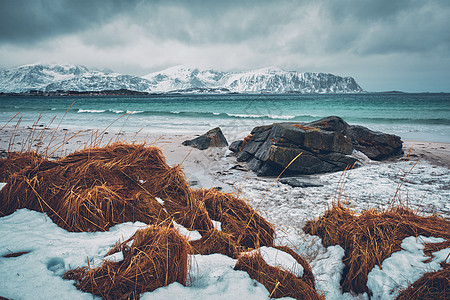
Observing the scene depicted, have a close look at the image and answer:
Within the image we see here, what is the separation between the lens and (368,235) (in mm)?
2301

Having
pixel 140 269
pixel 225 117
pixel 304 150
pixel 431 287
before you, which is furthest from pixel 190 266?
pixel 225 117

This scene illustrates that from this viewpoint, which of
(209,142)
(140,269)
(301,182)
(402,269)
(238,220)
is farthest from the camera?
(209,142)

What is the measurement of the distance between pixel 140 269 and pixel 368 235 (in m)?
2.25

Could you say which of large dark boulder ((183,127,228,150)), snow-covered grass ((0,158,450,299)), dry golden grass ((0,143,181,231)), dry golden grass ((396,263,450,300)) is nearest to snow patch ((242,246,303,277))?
snow-covered grass ((0,158,450,299))

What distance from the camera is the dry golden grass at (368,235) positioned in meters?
2.05

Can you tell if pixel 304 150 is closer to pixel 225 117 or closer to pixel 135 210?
pixel 135 210

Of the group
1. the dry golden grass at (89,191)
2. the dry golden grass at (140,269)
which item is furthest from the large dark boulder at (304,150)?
the dry golden grass at (140,269)

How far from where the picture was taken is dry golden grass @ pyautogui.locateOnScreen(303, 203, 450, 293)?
6.74 feet

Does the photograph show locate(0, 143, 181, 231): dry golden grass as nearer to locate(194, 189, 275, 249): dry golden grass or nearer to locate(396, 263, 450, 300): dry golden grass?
locate(194, 189, 275, 249): dry golden grass

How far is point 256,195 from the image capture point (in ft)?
14.7

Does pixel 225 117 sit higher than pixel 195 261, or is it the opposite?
pixel 225 117

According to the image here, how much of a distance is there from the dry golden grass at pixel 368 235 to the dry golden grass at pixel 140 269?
1625mm

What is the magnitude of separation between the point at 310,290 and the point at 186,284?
918 millimetres

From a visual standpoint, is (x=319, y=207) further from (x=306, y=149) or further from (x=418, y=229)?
(x=306, y=149)
